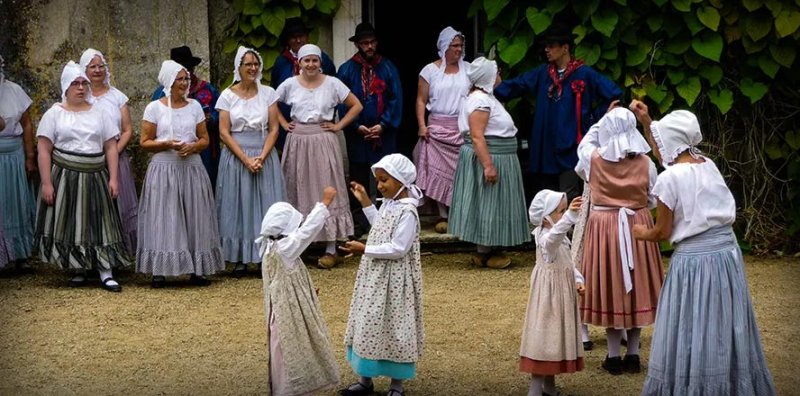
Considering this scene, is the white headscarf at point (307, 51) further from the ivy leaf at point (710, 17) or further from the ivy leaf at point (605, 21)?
the ivy leaf at point (710, 17)

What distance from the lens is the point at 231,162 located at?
8.57 meters

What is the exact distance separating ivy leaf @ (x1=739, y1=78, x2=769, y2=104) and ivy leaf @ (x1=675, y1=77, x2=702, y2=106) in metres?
0.32

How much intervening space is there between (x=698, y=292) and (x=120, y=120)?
14.5ft

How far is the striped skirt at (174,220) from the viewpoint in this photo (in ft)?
27.1

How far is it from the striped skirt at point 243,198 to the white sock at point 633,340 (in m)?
2.98

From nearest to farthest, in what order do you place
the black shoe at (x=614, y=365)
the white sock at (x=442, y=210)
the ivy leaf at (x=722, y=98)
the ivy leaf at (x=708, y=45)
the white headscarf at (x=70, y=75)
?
1. the black shoe at (x=614, y=365)
2. the white headscarf at (x=70, y=75)
3. the ivy leaf at (x=708, y=45)
4. the ivy leaf at (x=722, y=98)
5. the white sock at (x=442, y=210)

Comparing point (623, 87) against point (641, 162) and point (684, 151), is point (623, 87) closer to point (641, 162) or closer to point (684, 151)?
point (641, 162)

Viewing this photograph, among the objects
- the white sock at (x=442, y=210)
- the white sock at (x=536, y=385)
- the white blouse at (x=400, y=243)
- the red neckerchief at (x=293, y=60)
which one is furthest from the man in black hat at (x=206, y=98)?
the white sock at (x=536, y=385)

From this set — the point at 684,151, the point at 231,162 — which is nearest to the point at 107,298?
the point at 231,162

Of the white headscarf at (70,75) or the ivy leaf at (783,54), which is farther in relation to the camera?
the ivy leaf at (783,54)

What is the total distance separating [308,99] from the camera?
8719mm

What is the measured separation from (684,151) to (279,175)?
12.3ft

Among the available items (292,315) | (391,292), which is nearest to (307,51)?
(391,292)

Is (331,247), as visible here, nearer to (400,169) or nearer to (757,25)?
(400,169)
